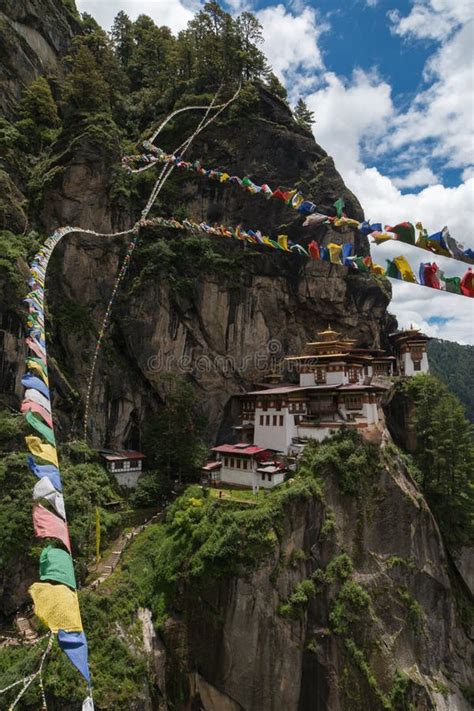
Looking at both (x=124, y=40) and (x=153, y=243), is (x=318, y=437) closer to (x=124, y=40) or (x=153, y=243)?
(x=153, y=243)

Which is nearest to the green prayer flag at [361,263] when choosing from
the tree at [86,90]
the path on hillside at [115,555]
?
the path on hillside at [115,555]

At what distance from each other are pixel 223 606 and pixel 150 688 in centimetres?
491

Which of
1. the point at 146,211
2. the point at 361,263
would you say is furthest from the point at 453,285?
the point at 146,211

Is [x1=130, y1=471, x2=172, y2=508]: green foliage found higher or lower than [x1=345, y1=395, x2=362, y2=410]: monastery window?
lower

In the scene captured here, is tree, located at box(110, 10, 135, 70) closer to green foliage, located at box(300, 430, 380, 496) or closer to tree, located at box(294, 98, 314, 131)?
tree, located at box(294, 98, 314, 131)

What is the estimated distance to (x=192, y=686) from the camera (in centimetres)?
2331

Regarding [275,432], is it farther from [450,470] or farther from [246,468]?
[450,470]

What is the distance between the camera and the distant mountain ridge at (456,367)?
132 m

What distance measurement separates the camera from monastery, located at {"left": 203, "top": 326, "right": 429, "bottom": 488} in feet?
106

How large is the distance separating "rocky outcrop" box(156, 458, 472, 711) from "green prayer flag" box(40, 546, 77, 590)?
1833 centimetres

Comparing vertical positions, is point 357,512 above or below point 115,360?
below

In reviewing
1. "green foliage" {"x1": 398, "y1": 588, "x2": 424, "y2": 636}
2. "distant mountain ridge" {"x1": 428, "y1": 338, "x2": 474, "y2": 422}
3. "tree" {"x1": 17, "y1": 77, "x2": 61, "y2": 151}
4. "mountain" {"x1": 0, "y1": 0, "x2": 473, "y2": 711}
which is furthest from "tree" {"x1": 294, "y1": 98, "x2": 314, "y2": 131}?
"distant mountain ridge" {"x1": 428, "y1": 338, "x2": 474, "y2": 422}

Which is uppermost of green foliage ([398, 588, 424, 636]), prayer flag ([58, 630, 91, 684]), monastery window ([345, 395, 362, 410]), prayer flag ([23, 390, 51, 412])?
monastery window ([345, 395, 362, 410])

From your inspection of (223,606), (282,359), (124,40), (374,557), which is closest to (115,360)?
(282,359)
